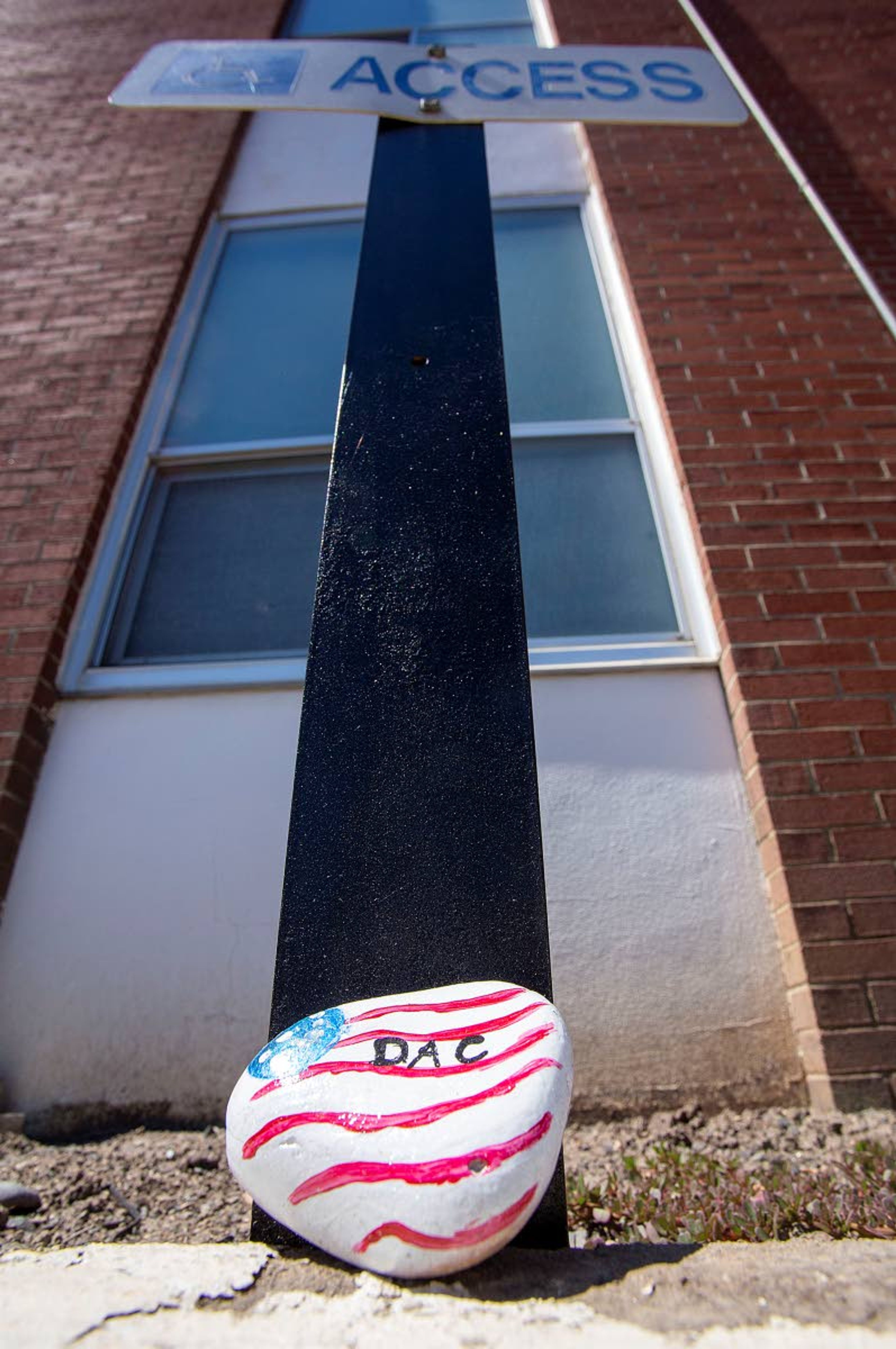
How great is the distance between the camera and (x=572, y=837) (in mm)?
2426

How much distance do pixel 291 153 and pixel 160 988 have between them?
177 inches

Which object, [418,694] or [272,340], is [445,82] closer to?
[418,694]

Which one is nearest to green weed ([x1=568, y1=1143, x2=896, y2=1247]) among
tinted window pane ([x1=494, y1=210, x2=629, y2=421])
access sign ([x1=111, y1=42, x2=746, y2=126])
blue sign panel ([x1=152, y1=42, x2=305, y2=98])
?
access sign ([x1=111, y1=42, x2=746, y2=126])

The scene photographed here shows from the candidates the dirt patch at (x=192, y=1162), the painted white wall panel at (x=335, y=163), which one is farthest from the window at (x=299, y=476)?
the dirt patch at (x=192, y=1162)

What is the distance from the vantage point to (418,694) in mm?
1236

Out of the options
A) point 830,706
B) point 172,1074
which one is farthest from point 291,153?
point 172,1074

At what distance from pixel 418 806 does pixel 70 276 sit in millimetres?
3829

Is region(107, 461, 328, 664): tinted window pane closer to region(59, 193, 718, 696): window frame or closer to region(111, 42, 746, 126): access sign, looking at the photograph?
region(59, 193, 718, 696): window frame

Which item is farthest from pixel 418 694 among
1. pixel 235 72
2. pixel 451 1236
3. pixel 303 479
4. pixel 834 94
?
pixel 834 94

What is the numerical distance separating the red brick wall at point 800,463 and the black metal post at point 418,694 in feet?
4.66

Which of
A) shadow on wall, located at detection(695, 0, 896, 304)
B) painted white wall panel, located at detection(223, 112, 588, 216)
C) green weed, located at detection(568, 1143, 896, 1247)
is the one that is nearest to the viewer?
green weed, located at detection(568, 1143, 896, 1247)

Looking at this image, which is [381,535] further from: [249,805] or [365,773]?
[249,805]

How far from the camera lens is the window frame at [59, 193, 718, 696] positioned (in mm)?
2764

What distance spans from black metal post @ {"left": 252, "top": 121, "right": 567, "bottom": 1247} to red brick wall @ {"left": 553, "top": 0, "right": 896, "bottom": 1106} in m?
1.42
